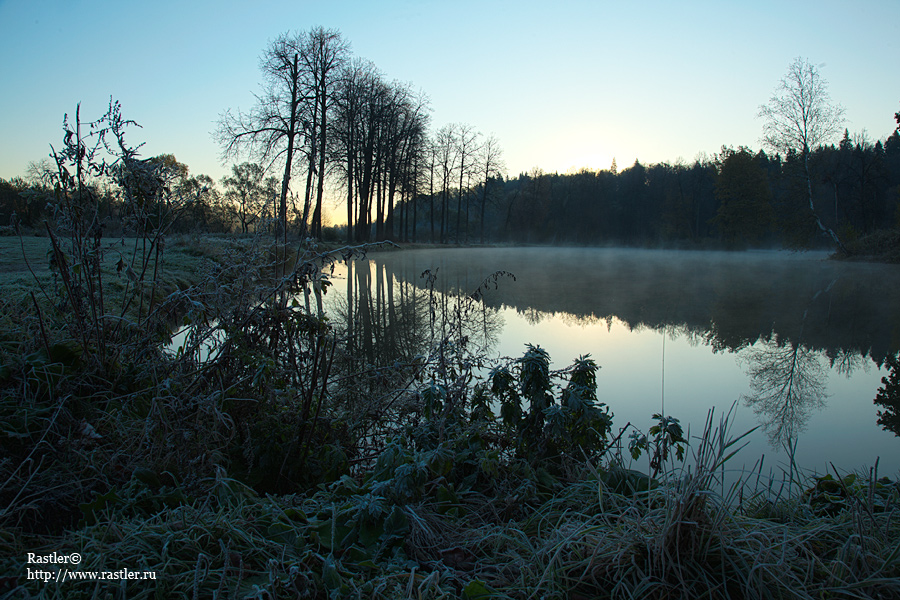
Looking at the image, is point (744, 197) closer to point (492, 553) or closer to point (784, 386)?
point (784, 386)

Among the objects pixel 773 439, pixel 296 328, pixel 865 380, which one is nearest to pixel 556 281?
pixel 865 380

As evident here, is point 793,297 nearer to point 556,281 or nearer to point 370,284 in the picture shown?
point 556,281

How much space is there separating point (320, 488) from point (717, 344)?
5697 millimetres

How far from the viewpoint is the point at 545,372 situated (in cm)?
266

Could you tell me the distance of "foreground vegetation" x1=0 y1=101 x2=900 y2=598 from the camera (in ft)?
4.99

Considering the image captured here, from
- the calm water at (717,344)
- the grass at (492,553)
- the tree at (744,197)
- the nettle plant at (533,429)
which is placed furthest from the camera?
the tree at (744,197)

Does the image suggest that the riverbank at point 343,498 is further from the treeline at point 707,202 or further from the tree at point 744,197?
the tree at point 744,197

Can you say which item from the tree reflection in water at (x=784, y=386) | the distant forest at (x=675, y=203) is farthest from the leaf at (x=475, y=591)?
the distant forest at (x=675, y=203)

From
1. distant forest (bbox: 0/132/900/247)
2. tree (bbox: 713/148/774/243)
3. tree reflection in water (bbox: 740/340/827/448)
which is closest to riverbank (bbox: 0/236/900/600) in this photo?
tree reflection in water (bbox: 740/340/827/448)

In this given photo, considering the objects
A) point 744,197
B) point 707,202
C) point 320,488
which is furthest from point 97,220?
point 707,202

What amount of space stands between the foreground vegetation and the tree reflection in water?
0.50 m

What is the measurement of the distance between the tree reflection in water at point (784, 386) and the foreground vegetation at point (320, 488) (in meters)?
0.50

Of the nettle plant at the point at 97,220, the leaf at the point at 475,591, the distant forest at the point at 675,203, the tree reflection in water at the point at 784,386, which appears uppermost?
the distant forest at the point at 675,203

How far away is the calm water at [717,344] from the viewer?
3.56m
